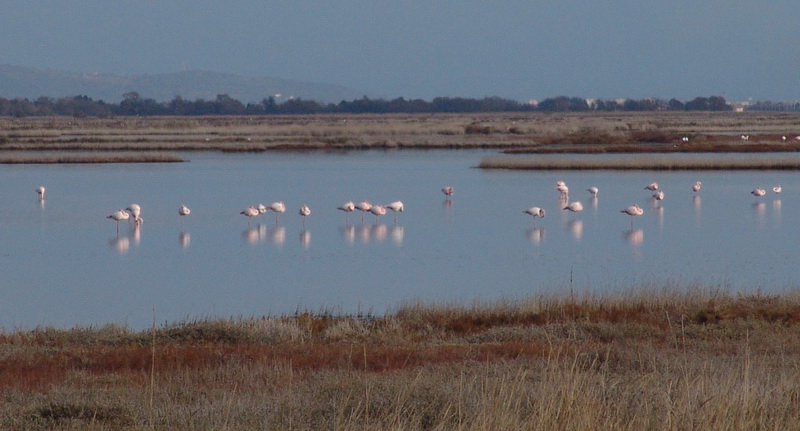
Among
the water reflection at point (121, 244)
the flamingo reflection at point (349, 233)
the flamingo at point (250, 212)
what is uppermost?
the flamingo at point (250, 212)

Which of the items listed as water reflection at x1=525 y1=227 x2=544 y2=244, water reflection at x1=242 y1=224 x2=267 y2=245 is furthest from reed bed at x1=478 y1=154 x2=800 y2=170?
water reflection at x1=242 y1=224 x2=267 y2=245

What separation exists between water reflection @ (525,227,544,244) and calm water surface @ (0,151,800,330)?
183 mm

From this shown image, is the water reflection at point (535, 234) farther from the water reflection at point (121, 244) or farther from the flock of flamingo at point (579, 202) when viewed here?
the water reflection at point (121, 244)

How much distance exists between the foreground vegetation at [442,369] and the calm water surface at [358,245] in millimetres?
1819

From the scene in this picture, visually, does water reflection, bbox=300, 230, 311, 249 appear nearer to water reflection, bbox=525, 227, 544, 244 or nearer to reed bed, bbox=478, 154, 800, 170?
water reflection, bbox=525, 227, 544, 244

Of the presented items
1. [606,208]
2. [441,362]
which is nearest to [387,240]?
[606,208]

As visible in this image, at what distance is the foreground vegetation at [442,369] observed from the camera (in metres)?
5.66

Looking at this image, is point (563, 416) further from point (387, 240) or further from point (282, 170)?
point (282, 170)

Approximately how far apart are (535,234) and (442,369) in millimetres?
12440

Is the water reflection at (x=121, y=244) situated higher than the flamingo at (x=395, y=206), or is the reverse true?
the flamingo at (x=395, y=206)

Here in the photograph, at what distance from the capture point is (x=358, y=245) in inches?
738

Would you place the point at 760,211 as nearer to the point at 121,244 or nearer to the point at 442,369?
the point at 121,244

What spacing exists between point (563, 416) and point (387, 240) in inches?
555

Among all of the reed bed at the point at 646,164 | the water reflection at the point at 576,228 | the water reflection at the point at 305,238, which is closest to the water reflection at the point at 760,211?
the water reflection at the point at 576,228
